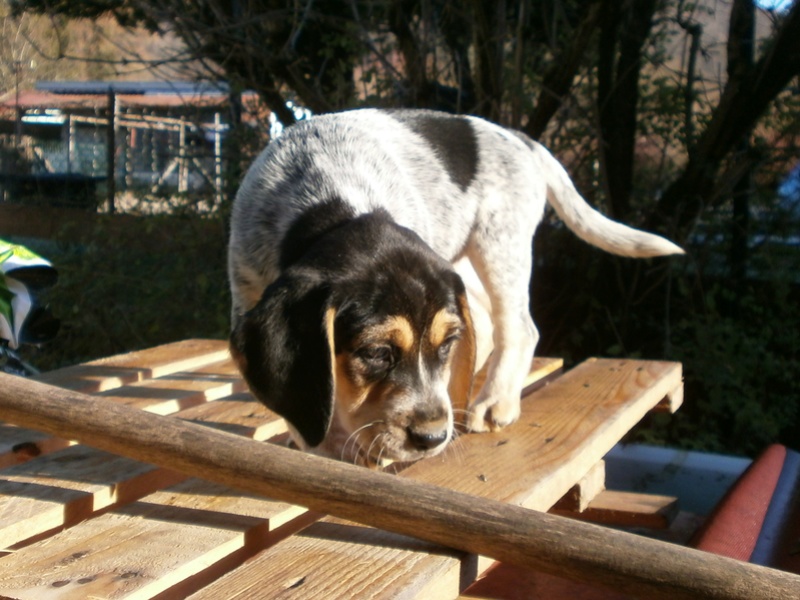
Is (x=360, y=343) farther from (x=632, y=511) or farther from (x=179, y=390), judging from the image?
(x=632, y=511)

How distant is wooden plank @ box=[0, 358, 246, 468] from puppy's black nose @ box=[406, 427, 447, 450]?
1085 mm

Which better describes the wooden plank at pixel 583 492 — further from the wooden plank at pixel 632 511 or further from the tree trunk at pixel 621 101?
the tree trunk at pixel 621 101

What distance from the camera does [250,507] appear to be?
7.36 ft

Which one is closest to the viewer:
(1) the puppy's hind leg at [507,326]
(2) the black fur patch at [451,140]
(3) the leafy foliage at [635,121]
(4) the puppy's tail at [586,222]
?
(1) the puppy's hind leg at [507,326]

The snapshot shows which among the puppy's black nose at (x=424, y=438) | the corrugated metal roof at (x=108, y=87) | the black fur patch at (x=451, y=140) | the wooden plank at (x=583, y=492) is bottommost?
the wooden plank at (x=583, y=492)

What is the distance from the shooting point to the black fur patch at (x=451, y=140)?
3.46 metres

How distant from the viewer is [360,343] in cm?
246

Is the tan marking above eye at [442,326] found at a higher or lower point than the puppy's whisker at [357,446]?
higher

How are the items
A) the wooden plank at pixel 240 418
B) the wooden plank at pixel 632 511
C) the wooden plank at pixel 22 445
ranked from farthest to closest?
the wooden plank at pixel 632 511 < the wooden plank at pixel 240 418 < the wooden plank at pixel 22 445

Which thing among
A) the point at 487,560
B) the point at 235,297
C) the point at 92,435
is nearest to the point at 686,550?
the point at 487,560

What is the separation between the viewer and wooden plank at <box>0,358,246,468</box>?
8.98ft

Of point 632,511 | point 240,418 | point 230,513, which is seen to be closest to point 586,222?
point 632,511

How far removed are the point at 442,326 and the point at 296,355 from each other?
46 centimetres

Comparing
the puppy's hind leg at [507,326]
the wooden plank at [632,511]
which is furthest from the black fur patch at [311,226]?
the wooden plank at [632,511]
